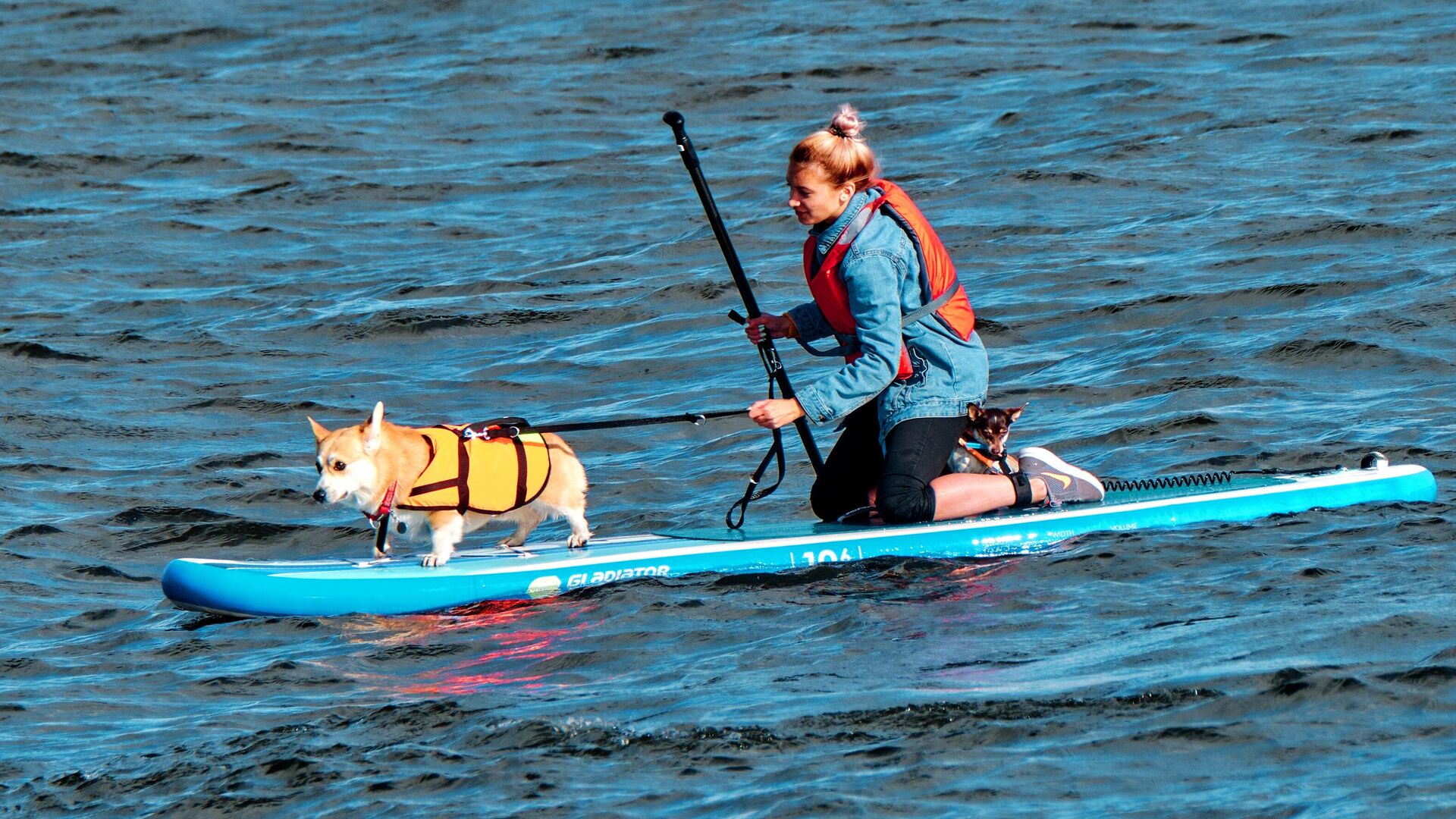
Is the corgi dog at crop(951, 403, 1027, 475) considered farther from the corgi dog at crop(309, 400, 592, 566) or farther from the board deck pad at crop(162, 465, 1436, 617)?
the corgi dog at crop(309, 400, 592, 566)

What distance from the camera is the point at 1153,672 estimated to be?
5.57 metres

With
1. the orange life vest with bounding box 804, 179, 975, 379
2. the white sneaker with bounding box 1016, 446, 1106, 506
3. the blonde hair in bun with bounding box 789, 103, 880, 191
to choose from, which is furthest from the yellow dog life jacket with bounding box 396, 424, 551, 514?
the white sneaker with bounding box 1016, 446, 1106, 506

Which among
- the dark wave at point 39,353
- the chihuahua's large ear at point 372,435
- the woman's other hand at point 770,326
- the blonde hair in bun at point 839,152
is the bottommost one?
the chihuahua's large ear at point 372,435

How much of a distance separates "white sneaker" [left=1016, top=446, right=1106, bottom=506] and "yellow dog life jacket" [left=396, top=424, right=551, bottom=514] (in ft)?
6.96

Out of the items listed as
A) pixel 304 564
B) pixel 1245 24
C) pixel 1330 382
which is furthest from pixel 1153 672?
pixel 1245 24

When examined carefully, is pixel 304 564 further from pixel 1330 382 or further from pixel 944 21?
pixel 944 21

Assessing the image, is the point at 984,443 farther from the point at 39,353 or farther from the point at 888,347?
the point at 39,353

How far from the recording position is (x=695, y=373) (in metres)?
11.1

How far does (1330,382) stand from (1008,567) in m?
3.50

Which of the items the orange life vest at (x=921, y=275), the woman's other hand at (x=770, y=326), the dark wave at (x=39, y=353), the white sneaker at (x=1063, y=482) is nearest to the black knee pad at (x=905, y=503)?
the orange life vest at (x=921, y=275)

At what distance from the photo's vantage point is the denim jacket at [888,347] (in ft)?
21.8

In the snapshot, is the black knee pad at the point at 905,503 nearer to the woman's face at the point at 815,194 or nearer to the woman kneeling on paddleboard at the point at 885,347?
the woman kneeling on paddleboard at the point at 885,347

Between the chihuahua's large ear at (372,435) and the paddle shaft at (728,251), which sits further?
the paddle shaft at (728,251)

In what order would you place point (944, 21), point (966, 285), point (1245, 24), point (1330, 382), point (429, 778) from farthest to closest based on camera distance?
point (944, 21) < point (1245, 24) < point (966, 285) < point (1330, 382) < point (429, 778)
